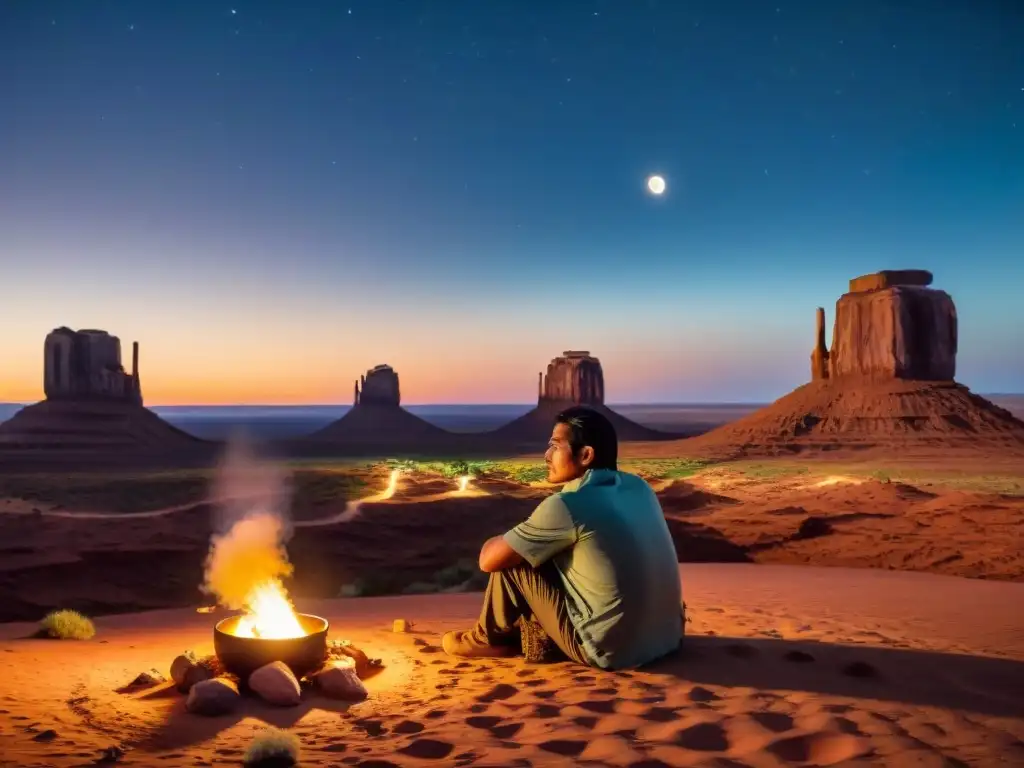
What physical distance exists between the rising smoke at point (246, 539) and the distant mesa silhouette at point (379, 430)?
36.6 m

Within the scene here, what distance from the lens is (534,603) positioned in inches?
219

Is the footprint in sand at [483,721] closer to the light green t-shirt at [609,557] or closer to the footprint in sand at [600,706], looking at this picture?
the footprint in sand at [600,706]

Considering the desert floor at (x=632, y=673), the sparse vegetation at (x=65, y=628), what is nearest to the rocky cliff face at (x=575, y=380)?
the desert floor at (x=632, y=673)

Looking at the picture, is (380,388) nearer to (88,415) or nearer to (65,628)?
(88,415)

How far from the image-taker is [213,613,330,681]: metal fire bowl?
5574 millimetres

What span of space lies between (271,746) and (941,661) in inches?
186

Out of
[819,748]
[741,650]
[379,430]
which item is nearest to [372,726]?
[819,748]

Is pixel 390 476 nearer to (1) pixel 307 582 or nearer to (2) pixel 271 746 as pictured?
(1) pixel 307 582

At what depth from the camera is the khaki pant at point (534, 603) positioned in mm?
5430

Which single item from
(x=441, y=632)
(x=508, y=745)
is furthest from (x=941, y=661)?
(x=441, y=632)

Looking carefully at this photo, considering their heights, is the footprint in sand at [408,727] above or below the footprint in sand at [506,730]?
below

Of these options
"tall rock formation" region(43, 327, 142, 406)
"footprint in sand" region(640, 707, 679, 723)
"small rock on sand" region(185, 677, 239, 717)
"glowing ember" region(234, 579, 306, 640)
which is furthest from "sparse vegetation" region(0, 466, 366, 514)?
"tall rock formation" region(43, 327, 142, 406)

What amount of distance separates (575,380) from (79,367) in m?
58.6

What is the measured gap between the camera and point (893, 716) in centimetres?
446
